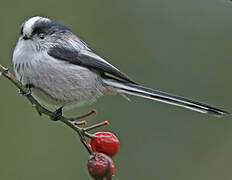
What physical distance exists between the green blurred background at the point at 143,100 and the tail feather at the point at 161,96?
2.12 metres

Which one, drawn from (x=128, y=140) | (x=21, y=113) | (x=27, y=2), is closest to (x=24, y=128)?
(x=21, y=113)

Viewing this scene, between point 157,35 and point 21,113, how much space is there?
218 centimetres

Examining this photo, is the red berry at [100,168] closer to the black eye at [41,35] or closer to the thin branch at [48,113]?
the thin branch at [48,113]

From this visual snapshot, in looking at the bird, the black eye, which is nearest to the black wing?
the bird

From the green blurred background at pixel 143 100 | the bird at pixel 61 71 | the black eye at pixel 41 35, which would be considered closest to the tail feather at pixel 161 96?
the bird at pixel 61 71

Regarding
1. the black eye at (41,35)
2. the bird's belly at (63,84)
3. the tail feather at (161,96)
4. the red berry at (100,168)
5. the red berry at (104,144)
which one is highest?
the black eye at (41,35)

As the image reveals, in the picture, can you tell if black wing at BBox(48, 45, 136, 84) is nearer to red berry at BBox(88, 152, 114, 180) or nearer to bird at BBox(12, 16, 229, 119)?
bird at BBox(12, 16, 229, 119)

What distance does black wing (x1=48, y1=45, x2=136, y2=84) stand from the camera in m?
3.97

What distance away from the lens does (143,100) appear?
633 cm

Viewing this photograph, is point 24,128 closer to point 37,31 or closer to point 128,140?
point 128,140

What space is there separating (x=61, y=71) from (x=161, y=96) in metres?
0.85

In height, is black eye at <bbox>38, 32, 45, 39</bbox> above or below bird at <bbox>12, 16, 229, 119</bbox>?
above

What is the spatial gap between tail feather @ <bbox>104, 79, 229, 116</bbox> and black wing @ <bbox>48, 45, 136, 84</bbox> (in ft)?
0.32

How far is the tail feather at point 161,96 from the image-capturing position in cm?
323
